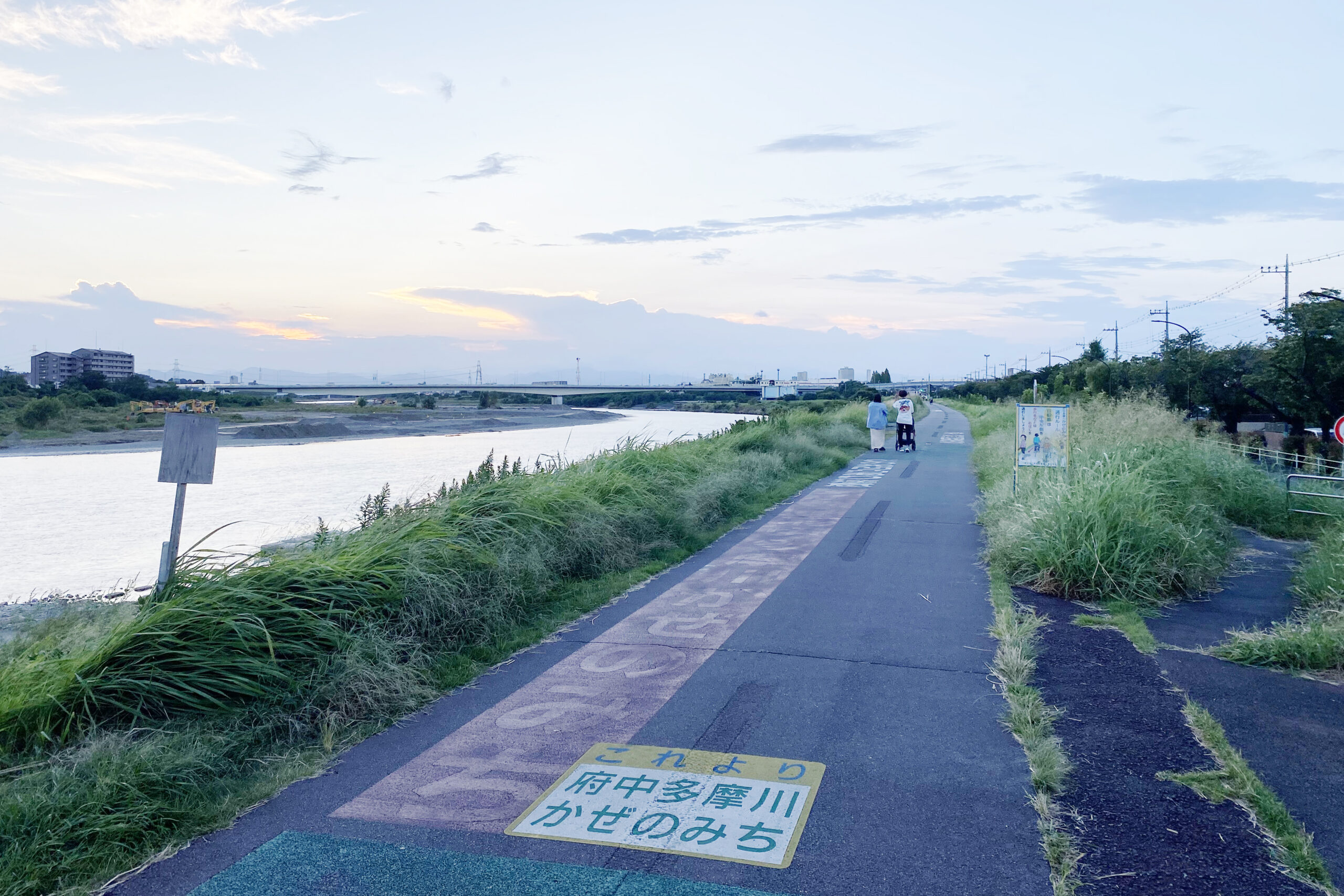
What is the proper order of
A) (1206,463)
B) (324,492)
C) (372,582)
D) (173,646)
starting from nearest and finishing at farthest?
(173,646) → (372,582) → (1206,463) → (324,492)

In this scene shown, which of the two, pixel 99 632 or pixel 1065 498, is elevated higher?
pixel 1065 498

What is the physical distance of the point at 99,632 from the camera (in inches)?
265

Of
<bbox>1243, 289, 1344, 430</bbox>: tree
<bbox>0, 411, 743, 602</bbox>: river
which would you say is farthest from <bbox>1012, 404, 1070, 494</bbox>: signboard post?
<bbox>1243, 289, 1344, 430</bbox>: tree

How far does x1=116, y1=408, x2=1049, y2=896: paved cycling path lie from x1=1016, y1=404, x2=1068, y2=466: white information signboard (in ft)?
10.3

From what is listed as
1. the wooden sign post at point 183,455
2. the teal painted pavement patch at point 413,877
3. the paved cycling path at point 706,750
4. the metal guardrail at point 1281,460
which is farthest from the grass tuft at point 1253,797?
the metal guardrail at point 1281,460

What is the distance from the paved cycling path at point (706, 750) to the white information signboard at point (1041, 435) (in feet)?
10.3

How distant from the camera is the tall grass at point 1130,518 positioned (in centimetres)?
865

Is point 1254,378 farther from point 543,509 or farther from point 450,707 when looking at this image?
point 450,707

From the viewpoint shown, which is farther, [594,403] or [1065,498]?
[594,403]

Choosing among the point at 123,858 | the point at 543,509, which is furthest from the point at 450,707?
the point at 543,509

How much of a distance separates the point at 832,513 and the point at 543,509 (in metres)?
6.32

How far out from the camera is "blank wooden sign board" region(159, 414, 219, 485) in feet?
19.6

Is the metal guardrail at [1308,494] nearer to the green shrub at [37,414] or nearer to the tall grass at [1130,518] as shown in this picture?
the tall grass at [1130,518]

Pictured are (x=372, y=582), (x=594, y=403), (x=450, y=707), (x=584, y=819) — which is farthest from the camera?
(x=594, y=403)
